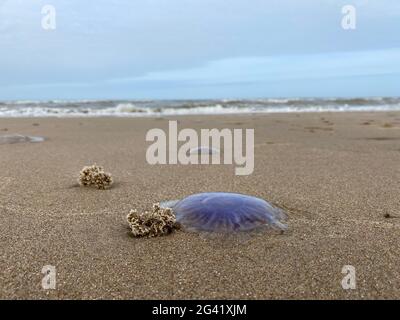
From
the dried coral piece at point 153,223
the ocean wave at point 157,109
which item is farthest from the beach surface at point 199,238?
the ocean wave at point 157,109

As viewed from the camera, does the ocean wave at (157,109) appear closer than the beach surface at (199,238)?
No

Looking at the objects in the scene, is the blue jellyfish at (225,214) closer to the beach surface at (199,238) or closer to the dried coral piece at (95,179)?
the beach surface at (199,238)

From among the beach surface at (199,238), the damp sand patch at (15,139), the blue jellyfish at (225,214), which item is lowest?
the beach surface at (199,238)

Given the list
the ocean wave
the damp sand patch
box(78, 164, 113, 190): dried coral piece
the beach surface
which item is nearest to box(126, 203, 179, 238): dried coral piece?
the beach surface

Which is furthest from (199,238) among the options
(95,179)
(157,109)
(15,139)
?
(157,109)

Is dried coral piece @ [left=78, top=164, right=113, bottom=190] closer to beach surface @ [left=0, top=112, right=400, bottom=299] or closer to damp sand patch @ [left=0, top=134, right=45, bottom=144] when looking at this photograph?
beach surface @ [left=0, top=112, right=400, bottom=299]
